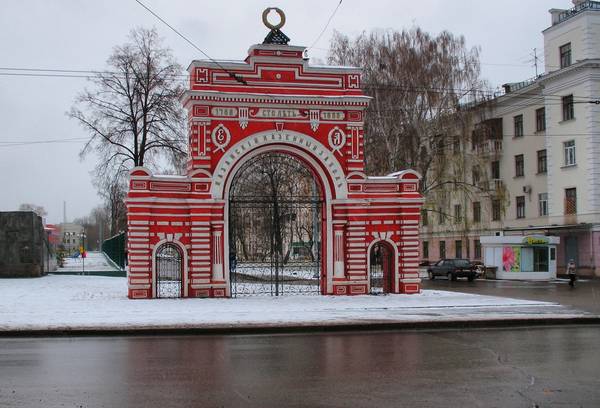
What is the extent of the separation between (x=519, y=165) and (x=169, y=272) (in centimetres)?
2777

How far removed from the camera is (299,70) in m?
26.8

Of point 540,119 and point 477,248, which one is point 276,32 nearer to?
point 540,119

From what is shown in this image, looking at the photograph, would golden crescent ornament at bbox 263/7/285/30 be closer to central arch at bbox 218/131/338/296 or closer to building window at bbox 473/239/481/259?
central arch at bbox 218/131/338/296

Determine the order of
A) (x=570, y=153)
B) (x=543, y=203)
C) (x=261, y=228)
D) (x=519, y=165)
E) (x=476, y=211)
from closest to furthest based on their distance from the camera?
(x=261, y=228) → (x=570, y=153) → (x=543, y=203) → (x=519, y=165) → (x=476, y=211)

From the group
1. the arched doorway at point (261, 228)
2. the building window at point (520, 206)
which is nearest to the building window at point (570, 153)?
the building window at point (520, 206)

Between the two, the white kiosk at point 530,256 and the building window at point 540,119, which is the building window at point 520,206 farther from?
the white kiosk at point 530,256

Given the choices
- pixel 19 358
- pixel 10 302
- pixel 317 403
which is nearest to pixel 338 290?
pixel 10 302

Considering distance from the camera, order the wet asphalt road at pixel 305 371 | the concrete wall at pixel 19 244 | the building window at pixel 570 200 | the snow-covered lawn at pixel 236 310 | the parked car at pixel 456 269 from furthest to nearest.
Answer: the parked car at pixel 456 269
the building window at pixel 570 200
the concrete wall at pixel 19 244
the snow-covered lawn at pixel 236 310
the wet asphalt road at pixel 305 371

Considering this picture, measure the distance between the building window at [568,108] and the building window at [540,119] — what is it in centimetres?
220

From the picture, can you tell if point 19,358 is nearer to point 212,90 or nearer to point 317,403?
point 317,403

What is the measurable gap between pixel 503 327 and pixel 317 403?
10843 millimetres

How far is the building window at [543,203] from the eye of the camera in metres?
47.9

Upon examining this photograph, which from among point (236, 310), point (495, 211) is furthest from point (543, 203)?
point (236, 310)

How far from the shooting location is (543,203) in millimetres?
48250
